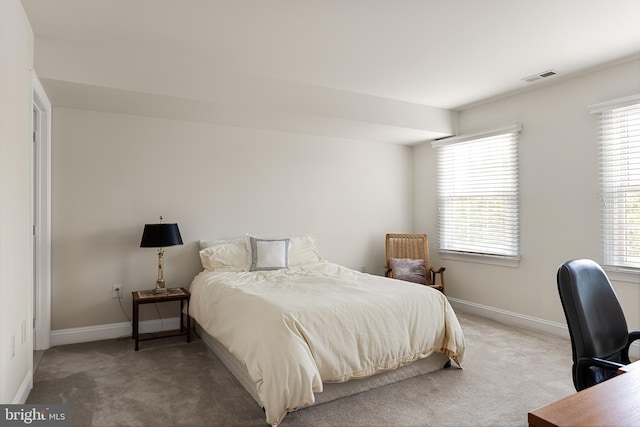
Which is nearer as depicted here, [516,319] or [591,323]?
[591,323]

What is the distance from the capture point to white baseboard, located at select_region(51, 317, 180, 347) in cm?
374

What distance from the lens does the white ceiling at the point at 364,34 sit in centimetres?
263

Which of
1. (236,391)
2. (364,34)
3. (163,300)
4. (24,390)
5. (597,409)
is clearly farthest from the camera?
(163,300)

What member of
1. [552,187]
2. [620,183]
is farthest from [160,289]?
[620,183]

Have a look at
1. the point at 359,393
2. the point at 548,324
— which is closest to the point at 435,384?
the point at 359,393

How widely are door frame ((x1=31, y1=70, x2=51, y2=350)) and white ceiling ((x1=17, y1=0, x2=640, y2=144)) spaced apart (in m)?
0.98

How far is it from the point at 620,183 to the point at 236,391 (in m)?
3.78

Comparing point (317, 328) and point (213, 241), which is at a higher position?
point (213, 241)

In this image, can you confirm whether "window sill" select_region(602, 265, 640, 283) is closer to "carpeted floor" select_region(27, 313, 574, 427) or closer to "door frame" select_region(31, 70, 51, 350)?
"carpeted floor" select_region(27, 313, 574, 427)

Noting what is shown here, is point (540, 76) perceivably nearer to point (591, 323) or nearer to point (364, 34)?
point (364, 34)

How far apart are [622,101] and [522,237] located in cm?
164

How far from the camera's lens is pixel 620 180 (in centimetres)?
356

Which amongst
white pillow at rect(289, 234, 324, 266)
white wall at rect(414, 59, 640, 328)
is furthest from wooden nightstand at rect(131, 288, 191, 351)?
white wall at rect(414, 59, 640, 328)

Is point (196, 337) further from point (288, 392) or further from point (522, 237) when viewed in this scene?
point (522, 237)
